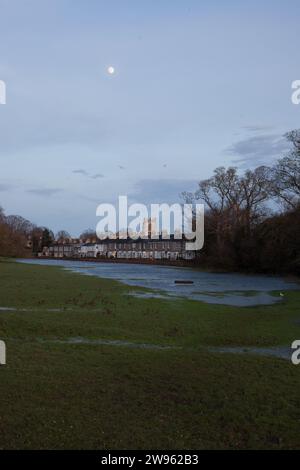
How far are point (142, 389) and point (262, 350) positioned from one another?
543cm

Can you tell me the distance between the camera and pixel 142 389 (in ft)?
27.6

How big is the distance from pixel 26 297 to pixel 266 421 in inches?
757

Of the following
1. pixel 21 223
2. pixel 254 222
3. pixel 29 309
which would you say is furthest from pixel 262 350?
pixel 21 223

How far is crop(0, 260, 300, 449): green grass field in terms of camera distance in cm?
627

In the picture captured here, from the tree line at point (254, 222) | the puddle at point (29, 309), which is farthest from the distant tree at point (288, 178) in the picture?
the puddle at point (29, 309)

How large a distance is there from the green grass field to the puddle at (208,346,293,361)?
17.8 inches

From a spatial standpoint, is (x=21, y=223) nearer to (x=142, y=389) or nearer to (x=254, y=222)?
(x=254, y=222)

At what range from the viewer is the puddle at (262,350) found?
12172 millimetres

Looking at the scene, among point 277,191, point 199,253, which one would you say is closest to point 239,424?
point 277,191

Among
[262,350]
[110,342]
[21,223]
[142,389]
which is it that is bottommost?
[262,350]

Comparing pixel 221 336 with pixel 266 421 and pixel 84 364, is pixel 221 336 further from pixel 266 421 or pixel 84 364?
pixel 266 421

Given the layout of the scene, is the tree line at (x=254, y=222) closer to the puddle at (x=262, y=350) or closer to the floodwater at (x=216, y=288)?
the floodwater at (x=216, y=288)

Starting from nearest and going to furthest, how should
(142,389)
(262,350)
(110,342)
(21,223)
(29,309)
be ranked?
(142,389) → (262,350) → (110,342) → (29,309) → (21,223)

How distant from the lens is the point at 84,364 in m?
10.2
